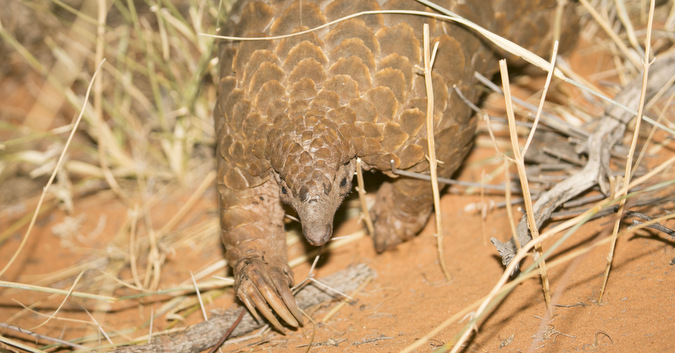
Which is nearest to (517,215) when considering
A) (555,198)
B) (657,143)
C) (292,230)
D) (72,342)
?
(555,198)

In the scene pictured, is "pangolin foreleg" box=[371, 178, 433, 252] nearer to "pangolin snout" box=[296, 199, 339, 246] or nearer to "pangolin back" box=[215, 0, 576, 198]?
"pangolin back" box=[215, 0, 576, 198]

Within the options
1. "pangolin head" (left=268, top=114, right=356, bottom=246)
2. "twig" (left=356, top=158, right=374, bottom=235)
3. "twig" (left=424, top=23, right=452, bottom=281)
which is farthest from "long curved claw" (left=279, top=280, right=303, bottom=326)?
"twig" (left=424, top=23, right=452, bottom=281)

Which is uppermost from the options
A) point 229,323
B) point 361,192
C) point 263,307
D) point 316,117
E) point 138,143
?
point 316,117

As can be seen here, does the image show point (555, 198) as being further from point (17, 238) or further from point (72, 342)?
point (17, 238)

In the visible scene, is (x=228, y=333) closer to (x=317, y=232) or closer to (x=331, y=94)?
(x=317, y=232)

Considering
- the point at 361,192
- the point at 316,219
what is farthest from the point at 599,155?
the point at 316,219

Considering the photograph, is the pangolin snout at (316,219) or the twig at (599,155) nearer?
the pangolin snout at (316,219)

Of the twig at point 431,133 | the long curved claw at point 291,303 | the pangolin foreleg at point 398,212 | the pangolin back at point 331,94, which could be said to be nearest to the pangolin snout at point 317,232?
the pangolin back at point 331,94

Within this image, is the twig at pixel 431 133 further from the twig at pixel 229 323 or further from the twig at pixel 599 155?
the twig at pixel 229 323
